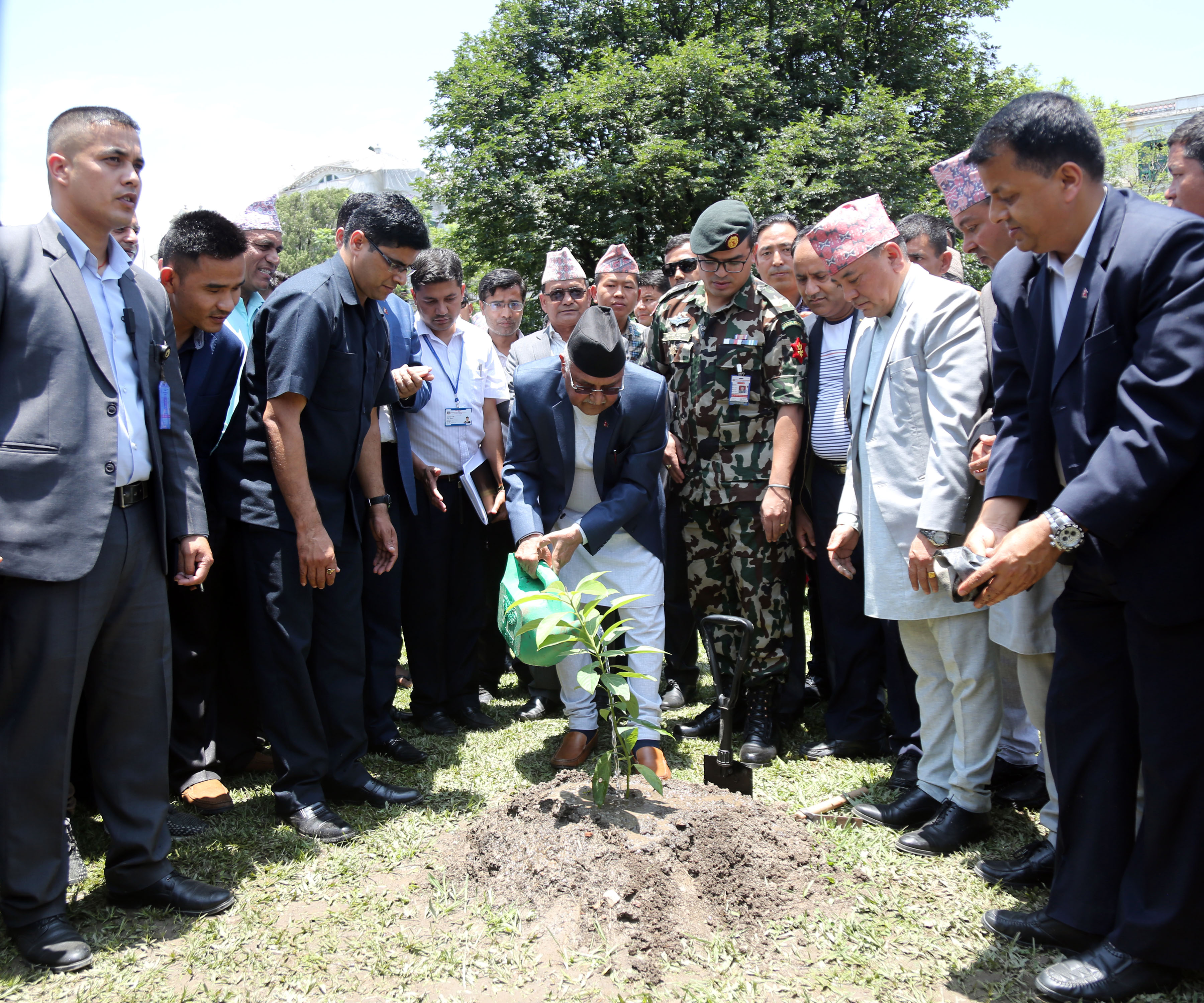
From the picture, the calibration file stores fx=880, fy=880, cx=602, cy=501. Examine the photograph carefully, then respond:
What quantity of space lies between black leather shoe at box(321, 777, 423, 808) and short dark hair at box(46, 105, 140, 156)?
2534mm

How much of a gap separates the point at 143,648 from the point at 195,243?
1575 mm

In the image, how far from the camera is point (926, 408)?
11.1ft

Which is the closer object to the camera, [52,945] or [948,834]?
[52,945]

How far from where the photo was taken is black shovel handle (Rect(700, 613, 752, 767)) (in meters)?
3.54

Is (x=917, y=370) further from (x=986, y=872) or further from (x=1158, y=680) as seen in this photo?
(x=986, y=872)

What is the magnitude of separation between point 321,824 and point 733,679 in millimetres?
1749

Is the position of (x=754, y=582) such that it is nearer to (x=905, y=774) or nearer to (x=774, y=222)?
(x=905, y=774)

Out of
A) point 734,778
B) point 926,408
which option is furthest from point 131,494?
point 926,408

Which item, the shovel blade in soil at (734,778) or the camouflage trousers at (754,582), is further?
the camouflage trousers at (754,582)

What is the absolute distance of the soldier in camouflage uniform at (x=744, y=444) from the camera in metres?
4.34

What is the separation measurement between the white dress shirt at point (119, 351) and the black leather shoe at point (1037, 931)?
3045 mm

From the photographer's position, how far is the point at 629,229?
2016 centimetres

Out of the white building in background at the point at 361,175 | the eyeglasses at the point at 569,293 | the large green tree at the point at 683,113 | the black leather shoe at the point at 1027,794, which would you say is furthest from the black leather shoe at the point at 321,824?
the white building in background at the point at 361,175

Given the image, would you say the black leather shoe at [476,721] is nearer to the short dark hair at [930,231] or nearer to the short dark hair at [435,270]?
the short dark hair at [435,270]
